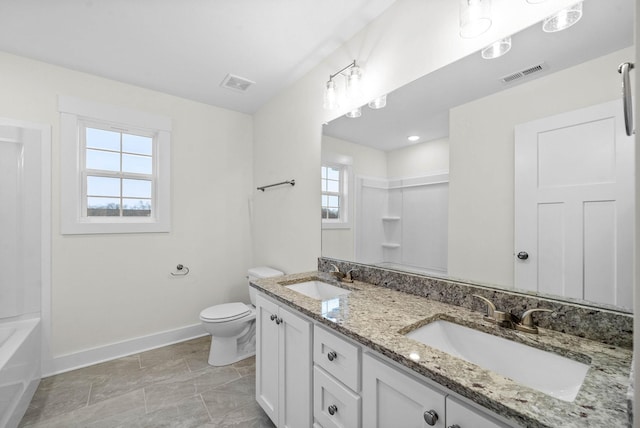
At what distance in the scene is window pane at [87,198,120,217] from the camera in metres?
2.46

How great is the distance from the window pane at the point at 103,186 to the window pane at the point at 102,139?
0.28m

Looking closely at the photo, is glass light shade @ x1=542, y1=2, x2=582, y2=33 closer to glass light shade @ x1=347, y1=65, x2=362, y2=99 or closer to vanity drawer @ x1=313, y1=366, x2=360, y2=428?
glass light shade @ x1=347, y1=65, x2=362, y2=99

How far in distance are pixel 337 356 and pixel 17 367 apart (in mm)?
2011

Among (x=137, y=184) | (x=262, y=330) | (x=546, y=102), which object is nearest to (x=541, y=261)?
(x=546, y=102)

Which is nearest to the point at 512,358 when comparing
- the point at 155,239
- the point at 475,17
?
the point at 475,17

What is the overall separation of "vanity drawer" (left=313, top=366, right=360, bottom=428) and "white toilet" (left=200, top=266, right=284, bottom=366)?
1299 mm

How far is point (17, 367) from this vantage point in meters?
1.68

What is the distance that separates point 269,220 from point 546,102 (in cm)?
238

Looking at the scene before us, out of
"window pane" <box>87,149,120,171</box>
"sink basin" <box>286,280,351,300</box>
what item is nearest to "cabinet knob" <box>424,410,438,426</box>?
"sink basin" <box>286,280,351,300</box>

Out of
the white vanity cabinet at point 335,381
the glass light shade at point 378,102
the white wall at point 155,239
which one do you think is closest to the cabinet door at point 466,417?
the white vanity cabinet at point 335,381

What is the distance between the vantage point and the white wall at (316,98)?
4.38 feet

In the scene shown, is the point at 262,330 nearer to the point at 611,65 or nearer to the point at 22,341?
the point at 22,341

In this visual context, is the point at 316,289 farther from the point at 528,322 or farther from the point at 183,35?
the point at 183,35

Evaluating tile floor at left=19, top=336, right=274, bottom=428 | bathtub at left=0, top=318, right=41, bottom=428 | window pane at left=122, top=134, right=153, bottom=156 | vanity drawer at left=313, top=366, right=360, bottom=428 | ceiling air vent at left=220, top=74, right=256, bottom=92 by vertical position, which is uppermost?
ceiling air vent at left=220, top=74, right=256, bottom=92
